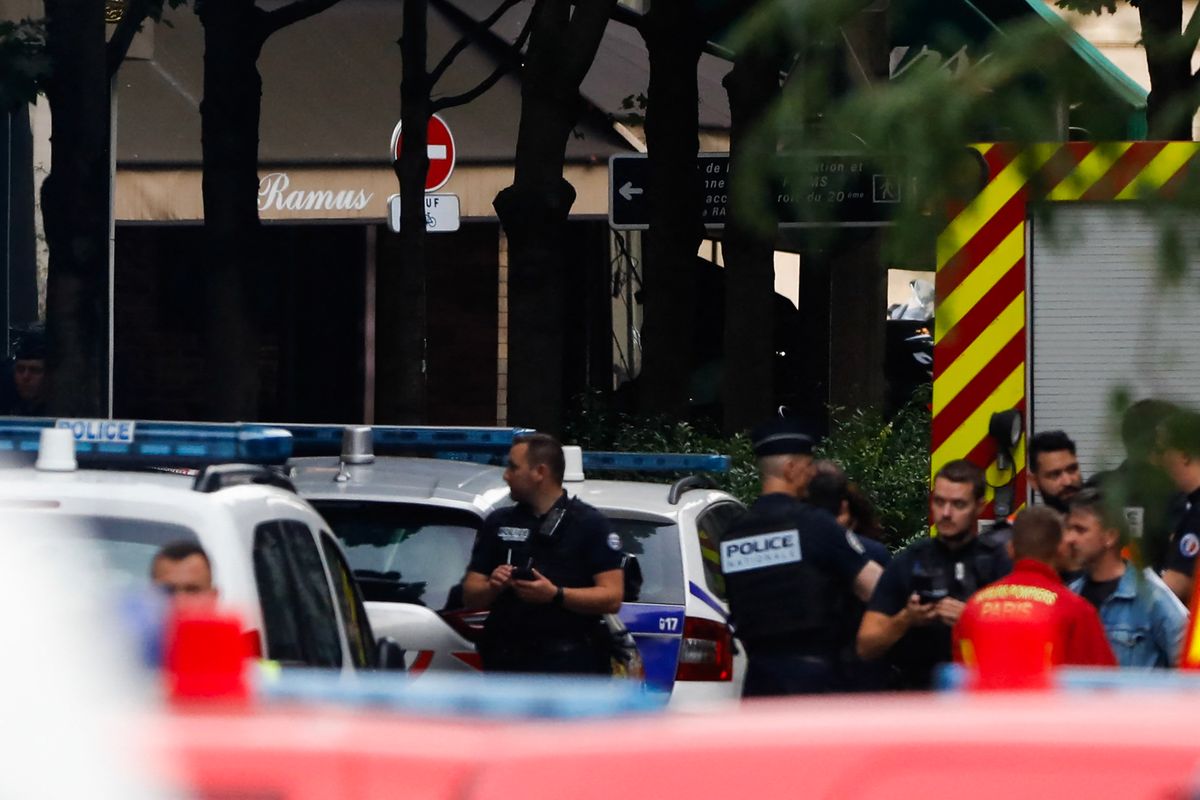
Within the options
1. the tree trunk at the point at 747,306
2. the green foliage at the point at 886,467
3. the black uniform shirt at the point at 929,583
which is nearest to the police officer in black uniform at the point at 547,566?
the black uniform shirt at the point at 929,583

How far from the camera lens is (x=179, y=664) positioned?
2.49m

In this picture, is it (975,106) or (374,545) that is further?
(374,545)

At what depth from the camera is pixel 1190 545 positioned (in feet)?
23.5

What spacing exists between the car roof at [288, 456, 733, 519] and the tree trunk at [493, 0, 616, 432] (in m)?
3.59

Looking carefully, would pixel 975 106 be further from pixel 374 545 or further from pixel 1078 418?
pixel 374 545

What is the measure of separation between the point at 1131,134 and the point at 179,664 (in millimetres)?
2014

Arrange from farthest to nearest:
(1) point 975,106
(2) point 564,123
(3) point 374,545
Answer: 1. (2) point 564,123
2. (3) point 374,545
3. (1) point 975,106

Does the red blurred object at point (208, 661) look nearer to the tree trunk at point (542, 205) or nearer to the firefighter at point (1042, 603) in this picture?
the firefighter at point (1042, 603)

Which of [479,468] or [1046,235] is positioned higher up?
[1046,235]

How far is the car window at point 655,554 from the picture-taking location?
8.92m

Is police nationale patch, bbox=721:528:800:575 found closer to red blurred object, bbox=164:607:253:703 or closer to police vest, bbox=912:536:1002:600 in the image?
police vest, bbox=912:536:1002:600

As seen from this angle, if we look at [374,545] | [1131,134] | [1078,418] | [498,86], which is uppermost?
[498,86]

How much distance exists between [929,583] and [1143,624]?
2.47 ft

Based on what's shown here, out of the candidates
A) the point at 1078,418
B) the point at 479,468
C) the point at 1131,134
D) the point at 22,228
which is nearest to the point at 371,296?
the point at 22,228
